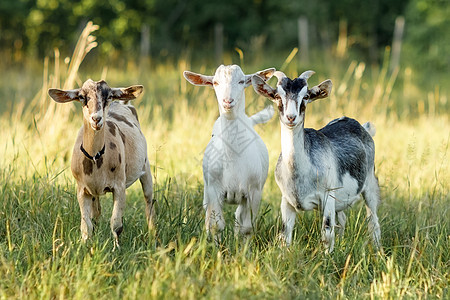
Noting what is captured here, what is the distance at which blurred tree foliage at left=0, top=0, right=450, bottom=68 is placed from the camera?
19125 millimetres

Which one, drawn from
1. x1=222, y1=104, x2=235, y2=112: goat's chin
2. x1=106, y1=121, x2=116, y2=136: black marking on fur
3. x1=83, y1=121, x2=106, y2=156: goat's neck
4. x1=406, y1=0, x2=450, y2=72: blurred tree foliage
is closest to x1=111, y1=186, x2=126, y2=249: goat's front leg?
x1=83, y1=121, x2=106, y2=156: goat's neck

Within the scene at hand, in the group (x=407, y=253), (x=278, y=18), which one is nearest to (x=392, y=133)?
(x=407, y=253)

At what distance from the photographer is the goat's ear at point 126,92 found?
14.6ft

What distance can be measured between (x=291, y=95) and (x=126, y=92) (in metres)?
1.25

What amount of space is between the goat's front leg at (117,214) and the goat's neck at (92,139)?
0.36 meters

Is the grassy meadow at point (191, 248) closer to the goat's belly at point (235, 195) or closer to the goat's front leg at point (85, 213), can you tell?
the goat's front leg at point (85, 213)

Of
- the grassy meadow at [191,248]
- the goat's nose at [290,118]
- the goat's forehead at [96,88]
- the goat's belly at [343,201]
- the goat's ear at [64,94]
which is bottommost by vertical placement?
the grassy meadow at [191,248]

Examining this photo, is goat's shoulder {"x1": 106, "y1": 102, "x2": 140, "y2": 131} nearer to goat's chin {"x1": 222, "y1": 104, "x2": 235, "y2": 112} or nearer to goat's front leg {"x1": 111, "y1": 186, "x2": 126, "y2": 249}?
goat's front leg {"x1": 111, "y1": 186, "x2": 126, "y2": 249}

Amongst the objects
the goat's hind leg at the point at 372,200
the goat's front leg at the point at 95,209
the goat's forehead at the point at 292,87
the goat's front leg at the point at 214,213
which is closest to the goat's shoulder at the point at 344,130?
the goat's hind leg at the point at 372,200

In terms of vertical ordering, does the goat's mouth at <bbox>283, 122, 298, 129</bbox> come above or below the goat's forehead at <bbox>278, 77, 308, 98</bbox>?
below

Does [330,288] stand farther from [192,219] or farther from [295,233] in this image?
[192,219]

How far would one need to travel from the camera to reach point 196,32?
25328mm

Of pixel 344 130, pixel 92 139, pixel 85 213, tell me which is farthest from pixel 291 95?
pixel 85 213

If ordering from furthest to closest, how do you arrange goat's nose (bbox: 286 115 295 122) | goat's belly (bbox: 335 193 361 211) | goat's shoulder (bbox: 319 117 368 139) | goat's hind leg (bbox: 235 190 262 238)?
goat's shoulder (bbox: 319 117 368 139) < goat's hind leg (bbox: 235 190 262 238) < goat's belly (bbox: 335 193 361 211) < goat's nose (bbox: 286 115 295 122)
